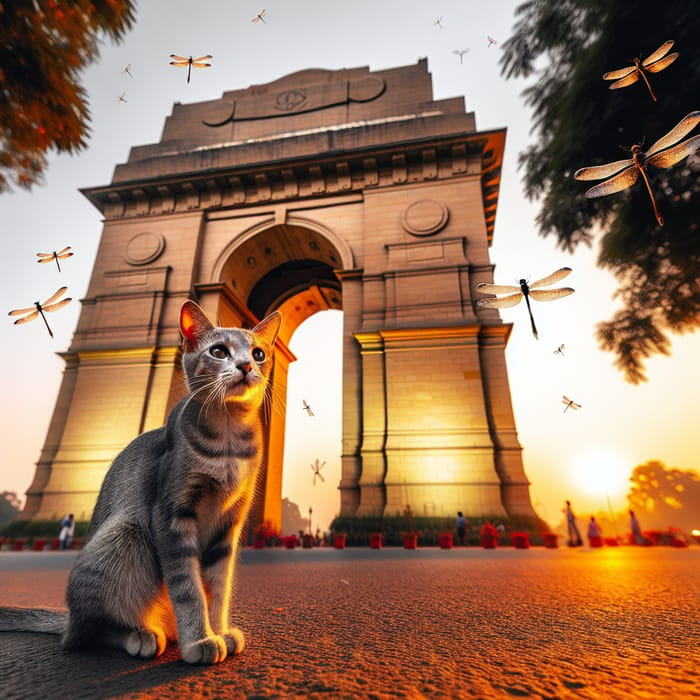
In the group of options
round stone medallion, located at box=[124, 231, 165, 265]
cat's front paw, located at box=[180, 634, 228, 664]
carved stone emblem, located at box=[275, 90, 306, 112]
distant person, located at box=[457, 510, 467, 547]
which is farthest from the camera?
carved stone emblem, located at box=[275, 90, 306, 112]

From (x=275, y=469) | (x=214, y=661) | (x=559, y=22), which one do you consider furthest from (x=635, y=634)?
(x=275, y=469)

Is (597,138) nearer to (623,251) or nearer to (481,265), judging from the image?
(623,251)

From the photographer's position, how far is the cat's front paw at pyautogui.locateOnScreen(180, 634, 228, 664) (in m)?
1.25

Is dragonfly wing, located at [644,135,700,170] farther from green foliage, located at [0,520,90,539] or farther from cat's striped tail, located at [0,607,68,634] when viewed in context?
green foliage, located at [0,520,90,539]

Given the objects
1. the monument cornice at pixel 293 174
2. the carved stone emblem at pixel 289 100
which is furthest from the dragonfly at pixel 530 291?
the carved stone emblem at pixel 289 100

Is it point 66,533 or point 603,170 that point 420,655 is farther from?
point 66,533

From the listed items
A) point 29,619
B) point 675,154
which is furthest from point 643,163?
point 29,619

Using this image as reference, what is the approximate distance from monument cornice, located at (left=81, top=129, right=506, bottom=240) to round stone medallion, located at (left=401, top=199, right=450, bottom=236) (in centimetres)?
153

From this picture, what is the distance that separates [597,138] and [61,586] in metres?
9.29

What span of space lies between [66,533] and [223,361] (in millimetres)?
15061

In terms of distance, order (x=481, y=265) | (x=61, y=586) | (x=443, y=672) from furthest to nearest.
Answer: (x=481, y=265) < (x=61, y=586) < (x=443, y=672)

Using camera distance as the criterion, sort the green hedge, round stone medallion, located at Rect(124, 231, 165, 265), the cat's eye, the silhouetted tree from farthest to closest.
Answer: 1. the silhouetted tree
2. round stone medallion, located at Rect(124, 231, 165, 265)
3. the green hedge
4. the cat's eye

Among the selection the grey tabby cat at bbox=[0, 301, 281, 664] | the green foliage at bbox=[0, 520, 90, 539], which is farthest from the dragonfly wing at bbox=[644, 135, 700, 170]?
the green foliage at bbox=[0, 520, 90, 539]

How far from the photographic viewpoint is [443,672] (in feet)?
4.12
